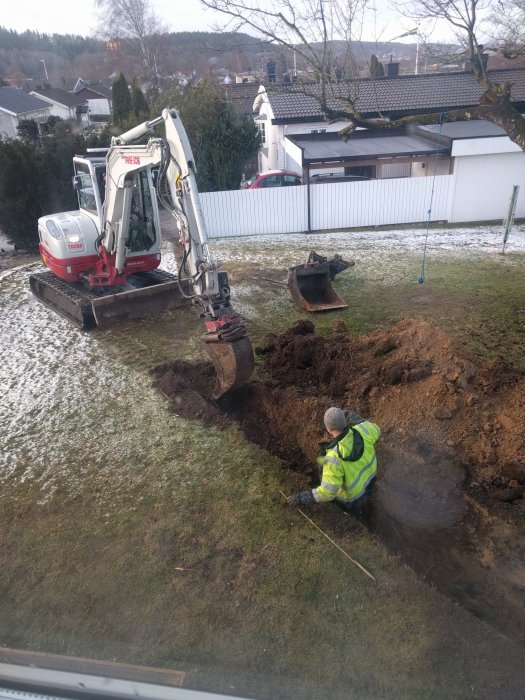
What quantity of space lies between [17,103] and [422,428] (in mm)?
42572

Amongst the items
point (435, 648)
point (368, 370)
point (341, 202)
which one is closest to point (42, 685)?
point (435, 648)

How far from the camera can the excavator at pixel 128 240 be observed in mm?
6797

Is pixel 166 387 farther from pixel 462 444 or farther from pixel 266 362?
pixel 462 444

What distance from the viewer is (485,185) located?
16.8m

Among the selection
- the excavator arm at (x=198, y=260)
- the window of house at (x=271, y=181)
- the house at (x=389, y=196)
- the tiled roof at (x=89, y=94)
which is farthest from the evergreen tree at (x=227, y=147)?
the tiled roof at (x=89, y=94)

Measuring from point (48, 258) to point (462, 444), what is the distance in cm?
863

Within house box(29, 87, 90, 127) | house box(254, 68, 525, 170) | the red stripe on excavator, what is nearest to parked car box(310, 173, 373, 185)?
house box(254, 68, 525, 170)

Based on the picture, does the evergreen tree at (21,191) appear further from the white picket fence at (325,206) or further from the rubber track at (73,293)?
the rubber track at (73,293)

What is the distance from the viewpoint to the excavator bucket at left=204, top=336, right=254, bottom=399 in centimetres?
641

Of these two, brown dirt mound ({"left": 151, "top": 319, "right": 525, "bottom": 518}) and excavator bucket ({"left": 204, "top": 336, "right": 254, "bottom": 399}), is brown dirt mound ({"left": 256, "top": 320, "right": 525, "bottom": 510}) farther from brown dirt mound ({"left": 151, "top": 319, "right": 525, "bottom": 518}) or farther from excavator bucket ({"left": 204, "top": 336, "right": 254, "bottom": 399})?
excavator bucket ({"left": 204, "top": 336, "right": 254, "bottom": 399})

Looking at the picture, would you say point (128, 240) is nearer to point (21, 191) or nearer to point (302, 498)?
point (302, 498)

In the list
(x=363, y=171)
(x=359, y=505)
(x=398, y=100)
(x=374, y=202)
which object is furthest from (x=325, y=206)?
(x=359, y=505)

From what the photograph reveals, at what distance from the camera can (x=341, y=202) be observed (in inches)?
653

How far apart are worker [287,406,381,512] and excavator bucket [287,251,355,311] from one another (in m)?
5.52
